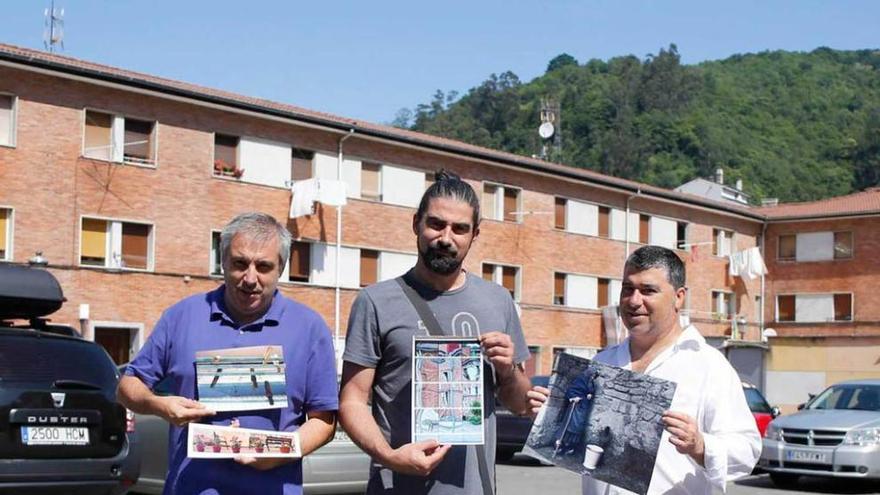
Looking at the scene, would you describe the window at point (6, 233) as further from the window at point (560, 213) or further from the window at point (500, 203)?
the window at point (560, 213)

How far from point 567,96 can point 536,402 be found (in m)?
128

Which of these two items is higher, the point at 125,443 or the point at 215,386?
the point at 215,386

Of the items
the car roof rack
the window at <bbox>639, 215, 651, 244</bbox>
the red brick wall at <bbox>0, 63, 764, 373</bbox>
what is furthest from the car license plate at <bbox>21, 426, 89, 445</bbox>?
the window at <bbox>639, 215, 651, 244</bbox>

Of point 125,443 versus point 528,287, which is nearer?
point 125,443

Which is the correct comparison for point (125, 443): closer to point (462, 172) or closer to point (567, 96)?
point (462, 172)

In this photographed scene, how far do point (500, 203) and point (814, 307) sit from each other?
71.6ft

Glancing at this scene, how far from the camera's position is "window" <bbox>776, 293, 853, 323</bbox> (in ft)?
197

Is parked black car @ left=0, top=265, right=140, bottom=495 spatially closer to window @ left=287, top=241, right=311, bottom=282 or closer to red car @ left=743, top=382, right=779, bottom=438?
red car @ left=743, top=382, right=779, bottom=438

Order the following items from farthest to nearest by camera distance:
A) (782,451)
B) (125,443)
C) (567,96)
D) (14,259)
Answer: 1. (567,96)
2. (14,259)
3. (782,451)
4. (125,443)

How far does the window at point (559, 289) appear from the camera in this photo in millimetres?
50438

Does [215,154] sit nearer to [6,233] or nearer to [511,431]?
[6,233]

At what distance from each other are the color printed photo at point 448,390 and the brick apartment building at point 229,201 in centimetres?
3012

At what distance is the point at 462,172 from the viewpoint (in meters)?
46.3

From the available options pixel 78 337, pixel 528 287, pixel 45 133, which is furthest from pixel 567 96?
pixel 78 337
